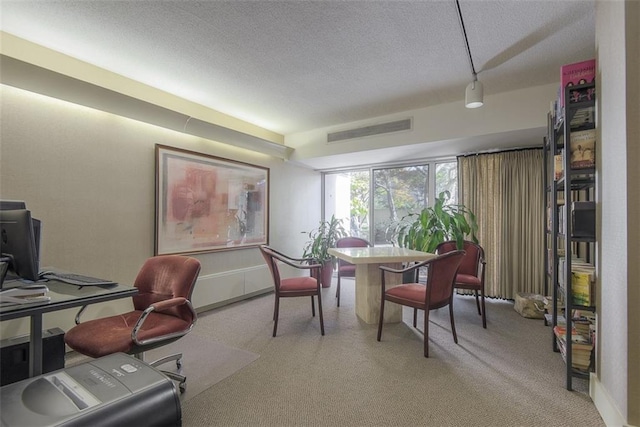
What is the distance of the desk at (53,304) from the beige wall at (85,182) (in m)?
1.13

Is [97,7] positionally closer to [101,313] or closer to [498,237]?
[101,313]

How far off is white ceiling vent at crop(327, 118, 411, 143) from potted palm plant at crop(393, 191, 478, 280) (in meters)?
1.16

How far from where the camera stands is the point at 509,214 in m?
4.05

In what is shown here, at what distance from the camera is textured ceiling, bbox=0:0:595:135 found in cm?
200

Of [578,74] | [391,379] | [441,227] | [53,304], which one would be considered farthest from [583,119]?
[53,304]

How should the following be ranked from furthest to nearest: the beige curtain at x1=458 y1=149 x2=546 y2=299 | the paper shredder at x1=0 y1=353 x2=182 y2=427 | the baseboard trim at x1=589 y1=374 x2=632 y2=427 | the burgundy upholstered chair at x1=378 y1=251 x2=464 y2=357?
the beige curtain at x1=458 y1=149 x2=546 y2=299 → the burgundy upholstered chair at x1=378 y1=251 x2=464 y2=357 → the baseboard trim at x1=589 y1=374 x2=632 y2=427 → the paper shredder at x1=0 y1=353 x2=182 y2=427

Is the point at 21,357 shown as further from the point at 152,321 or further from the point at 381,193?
the point at 381,193

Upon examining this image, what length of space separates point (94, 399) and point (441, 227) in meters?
3.88

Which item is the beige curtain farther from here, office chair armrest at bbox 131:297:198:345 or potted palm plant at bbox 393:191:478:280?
office chair armrest at bbox 131:297:198:345

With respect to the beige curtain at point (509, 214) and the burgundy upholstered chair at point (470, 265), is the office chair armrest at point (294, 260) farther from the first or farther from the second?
the beige curtain at point (509, 214)

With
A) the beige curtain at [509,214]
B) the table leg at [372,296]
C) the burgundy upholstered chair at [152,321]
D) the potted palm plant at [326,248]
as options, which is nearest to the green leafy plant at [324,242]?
the potted palm plant at [326,248]

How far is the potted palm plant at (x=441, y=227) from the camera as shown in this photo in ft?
12.7

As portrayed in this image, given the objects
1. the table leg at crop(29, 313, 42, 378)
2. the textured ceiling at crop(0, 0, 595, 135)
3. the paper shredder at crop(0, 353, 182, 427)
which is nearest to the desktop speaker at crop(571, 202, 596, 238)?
the textured ceiling at crop(0, 0, 595, 135)

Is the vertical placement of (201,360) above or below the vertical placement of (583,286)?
below
